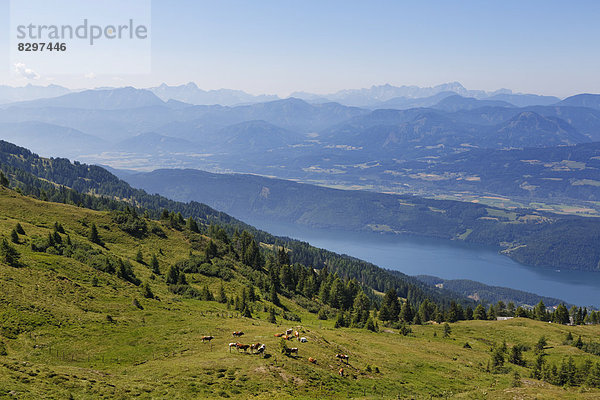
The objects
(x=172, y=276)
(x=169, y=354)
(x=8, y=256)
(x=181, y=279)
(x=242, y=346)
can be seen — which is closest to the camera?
(x=242, y=346)

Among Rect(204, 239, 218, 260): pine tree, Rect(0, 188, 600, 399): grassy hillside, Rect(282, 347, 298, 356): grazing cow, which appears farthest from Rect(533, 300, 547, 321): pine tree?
Rect(282, 347, 298, 356): grazing cow

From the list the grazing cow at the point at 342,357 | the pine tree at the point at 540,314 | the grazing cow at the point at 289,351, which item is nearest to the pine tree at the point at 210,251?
the grazing cow at the point at 342,357

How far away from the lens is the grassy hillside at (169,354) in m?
32.8

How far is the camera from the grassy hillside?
1293 inches

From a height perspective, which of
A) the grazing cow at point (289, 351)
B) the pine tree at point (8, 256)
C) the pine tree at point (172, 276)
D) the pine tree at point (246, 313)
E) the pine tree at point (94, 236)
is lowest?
the pine tree at point (246, 313)

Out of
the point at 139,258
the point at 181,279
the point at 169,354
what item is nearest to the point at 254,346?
the point at 169,354

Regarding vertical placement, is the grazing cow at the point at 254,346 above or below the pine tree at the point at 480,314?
above

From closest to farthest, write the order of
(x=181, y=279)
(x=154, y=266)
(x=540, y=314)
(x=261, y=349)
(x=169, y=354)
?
(x=261, y=349), (x=169, y=354), (x=181, y=279), (x=154, y=266), (x=540, y=314)

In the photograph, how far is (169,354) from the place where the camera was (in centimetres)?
4294

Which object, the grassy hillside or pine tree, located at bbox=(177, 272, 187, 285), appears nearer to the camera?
the grassy hillside

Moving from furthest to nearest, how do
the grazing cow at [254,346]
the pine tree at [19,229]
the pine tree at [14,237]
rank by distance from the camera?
the pine tree at [19,229] → the pine tree at [14,237] → the grazing cow at [254,346]

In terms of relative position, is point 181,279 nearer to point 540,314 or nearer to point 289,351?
point 289,351

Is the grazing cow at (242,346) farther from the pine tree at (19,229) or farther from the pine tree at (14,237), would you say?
the pine tree at (19,229)

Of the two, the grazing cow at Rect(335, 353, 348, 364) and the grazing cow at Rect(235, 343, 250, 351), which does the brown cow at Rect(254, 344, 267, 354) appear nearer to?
the grazing cow at Rect(235, 343, 250, 351)
